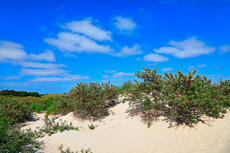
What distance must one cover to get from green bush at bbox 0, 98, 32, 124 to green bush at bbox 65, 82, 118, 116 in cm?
355

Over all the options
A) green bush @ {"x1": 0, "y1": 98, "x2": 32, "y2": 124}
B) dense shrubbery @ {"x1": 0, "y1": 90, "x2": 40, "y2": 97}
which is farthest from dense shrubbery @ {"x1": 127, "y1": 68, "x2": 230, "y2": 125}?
dense shrubbery @ {"x1": 0, "y1": 90, "x2": 40, "y2": 97}

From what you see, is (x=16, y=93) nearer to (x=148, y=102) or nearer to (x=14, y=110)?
(x=14, y=110)

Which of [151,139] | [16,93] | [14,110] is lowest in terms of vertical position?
[151,139]

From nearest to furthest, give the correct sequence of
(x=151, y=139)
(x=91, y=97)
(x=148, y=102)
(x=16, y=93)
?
(x=151, y=139)
(x=148, y=102)
(x=91, y=97)
(x=16, y=93)

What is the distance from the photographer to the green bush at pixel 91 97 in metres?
11.1

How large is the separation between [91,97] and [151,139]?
559cm

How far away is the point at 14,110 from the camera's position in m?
12.0

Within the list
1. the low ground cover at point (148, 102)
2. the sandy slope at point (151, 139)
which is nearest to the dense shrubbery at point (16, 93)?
the low ground cover at point (148, 102)

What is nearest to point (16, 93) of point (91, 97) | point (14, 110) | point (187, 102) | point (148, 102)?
point (14, 110)

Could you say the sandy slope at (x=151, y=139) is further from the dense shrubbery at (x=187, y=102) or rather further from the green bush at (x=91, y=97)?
the green bush at (x=91, y=97)

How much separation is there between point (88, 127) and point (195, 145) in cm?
612

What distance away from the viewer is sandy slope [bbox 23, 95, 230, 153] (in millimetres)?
6055

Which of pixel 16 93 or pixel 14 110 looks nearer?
pixel 14 110

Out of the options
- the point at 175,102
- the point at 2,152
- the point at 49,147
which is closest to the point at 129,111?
the point at 175,102
